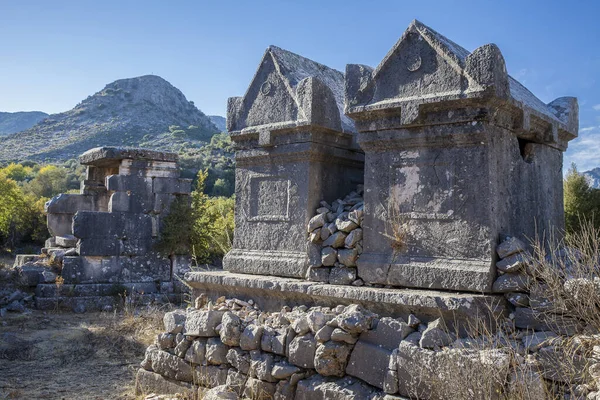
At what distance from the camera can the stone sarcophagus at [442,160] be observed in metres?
3.69

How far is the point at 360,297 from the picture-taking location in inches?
155

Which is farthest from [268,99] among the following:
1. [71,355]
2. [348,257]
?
[71,355]

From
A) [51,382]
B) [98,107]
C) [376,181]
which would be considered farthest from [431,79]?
[98,107]

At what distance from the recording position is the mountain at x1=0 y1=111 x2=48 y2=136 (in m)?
85.9

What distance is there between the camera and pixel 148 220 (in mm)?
10383

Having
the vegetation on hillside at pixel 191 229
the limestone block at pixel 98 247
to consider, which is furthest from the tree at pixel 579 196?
the limestone block at pixel 98 247

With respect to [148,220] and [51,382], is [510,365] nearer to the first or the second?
[51,382]

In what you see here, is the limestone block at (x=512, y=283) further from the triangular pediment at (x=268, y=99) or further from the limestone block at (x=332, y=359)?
the triangular pediment at (x=268, y=99)

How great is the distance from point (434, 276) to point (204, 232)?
7.86m

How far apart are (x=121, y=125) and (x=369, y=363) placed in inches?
2028

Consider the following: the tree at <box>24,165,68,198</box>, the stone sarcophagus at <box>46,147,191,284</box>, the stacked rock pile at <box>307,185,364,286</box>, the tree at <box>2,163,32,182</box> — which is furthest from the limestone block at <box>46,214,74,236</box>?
the tree at <box>2,163,32,182</box>

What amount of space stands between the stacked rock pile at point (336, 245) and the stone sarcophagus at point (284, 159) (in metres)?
0.14

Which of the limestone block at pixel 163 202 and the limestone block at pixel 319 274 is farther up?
the limestone block at pixel 163 202

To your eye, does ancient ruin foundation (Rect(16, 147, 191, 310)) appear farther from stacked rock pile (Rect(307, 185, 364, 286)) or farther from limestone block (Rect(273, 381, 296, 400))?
limestone block (Rect(273, 381, 296, 400))
